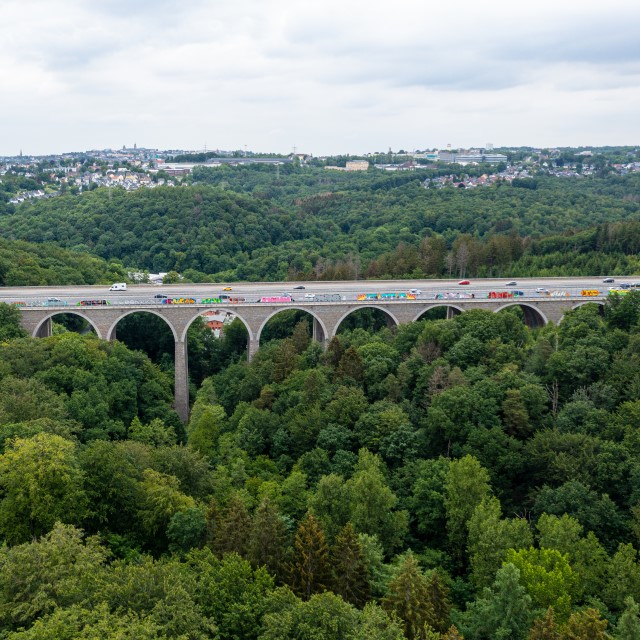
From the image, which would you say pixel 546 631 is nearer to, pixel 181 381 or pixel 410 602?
pixel 410 602

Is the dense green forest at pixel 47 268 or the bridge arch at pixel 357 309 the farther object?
the dense green forest at pixel 47 268

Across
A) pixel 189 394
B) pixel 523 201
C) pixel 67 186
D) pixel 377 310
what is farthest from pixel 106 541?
pixel 67 186

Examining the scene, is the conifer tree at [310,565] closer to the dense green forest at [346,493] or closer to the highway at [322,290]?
the dense green forest at [346,493]

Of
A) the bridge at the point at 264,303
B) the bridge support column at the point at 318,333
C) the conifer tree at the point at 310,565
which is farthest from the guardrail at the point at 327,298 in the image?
the conifer tree at the point at 310,565

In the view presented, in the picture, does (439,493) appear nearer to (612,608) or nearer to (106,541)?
(612,608)

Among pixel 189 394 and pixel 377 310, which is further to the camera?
pixel 377 310

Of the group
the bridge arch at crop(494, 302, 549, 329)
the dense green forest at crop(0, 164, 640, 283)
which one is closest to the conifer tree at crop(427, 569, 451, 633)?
the bridge arch at crop(494, 302, 549, 329)
